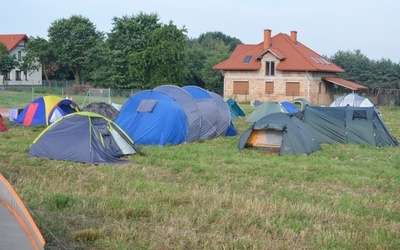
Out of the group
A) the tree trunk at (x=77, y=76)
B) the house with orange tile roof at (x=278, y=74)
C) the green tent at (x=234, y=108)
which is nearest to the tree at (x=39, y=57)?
the tree trunk at (x=77, y=76)

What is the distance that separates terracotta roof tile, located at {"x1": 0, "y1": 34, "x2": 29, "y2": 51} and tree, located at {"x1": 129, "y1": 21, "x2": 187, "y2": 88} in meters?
19.8

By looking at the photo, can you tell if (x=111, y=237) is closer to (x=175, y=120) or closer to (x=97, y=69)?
(x=175, y=120)

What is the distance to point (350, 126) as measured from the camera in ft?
58.3

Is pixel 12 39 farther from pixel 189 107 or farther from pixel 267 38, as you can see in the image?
pixel 189 107

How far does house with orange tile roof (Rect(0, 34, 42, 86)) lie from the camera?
202 feet

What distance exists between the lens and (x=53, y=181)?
9938 mm

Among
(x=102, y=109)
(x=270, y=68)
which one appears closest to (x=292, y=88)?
(x=270, y=68)

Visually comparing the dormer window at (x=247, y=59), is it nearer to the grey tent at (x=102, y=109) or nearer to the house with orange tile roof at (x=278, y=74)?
the house with orange tile roof at (x=278, y=74)

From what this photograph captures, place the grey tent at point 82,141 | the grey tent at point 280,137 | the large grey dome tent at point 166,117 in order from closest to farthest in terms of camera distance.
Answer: the grey tent at point 82,141, the grey tent at point 280,137, the large grey dome tent at point 166,117

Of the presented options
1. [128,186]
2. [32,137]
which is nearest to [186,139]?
[32,137]

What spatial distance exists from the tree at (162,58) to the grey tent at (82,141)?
35.6 m

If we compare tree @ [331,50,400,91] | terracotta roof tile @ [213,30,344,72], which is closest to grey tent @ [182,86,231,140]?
terracotta roof tile @ [213,30,344,72]

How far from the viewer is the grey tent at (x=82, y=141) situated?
12438 millimetres

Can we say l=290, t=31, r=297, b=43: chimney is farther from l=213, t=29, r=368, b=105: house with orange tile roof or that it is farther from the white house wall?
the white house wall
